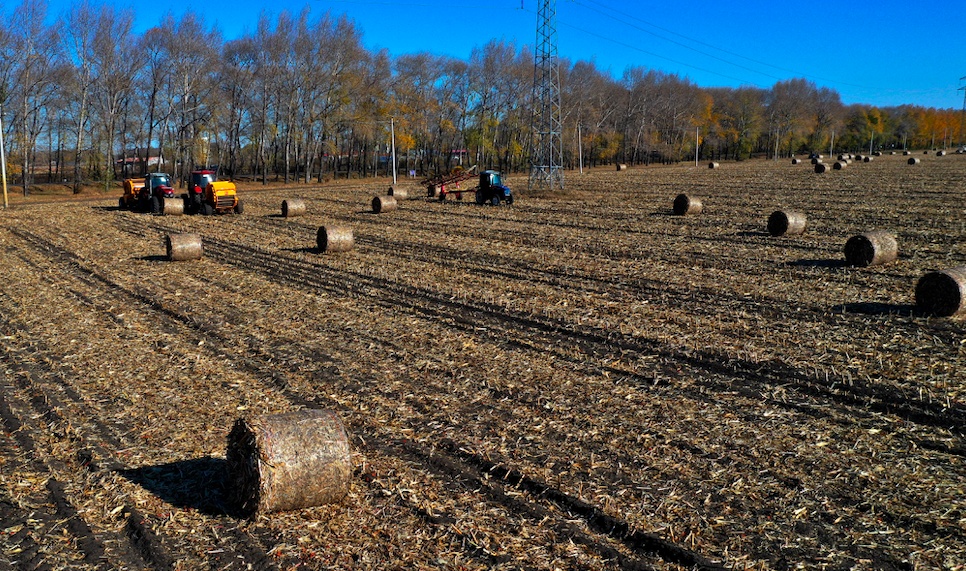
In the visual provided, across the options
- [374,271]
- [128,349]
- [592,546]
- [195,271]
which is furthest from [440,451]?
[195,271]

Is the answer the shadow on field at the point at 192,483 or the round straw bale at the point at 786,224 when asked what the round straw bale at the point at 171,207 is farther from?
the shadow on field at the point at 192,483

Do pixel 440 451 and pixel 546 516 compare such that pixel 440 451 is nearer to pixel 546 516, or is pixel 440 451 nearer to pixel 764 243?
pixel 546 516

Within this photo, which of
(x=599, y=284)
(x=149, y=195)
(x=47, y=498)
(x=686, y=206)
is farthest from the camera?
(x=149, y=195)

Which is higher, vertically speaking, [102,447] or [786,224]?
[786,224]

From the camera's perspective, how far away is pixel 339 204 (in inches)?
1412

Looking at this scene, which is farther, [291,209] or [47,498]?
[291,209]

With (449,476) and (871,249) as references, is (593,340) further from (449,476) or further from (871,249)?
(871,249)

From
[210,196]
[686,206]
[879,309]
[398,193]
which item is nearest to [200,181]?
[210,196]

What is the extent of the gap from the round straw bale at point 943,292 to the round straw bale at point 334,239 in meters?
13.6

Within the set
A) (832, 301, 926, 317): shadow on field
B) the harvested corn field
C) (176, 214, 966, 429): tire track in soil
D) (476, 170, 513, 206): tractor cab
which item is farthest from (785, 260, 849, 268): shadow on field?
(476, 170, 513, 206): tractor cab

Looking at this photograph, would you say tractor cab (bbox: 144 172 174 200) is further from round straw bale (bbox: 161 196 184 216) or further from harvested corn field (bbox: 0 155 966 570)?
harvested corn field (bbox: 0 155 966 570)

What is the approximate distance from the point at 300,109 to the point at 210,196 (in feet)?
136

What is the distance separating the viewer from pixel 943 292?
452 inches

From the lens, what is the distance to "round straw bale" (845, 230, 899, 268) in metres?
15.7
